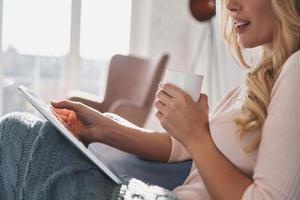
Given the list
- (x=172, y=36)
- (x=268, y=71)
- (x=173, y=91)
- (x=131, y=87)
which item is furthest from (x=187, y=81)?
(x=172, y=36)

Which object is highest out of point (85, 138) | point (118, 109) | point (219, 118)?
point (219, 118)

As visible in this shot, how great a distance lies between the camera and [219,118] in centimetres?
86

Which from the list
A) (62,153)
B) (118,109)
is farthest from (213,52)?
(62,153)

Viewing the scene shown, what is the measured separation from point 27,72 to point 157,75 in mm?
1118

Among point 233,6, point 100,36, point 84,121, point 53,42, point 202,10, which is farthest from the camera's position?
point 100,36

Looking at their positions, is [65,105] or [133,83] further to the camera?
[133,83]

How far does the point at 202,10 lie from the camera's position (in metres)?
2.51

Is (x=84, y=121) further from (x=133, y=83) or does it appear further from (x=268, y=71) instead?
(x=133, y=83)

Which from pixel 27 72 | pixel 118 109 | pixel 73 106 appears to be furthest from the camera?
pixel 27 72

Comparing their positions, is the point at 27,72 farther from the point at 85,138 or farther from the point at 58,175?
the point at 58,175

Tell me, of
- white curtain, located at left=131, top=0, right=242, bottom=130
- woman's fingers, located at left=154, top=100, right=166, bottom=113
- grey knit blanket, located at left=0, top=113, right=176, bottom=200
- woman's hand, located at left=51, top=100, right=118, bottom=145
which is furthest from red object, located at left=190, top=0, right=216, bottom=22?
grey knit blanket, located at left=0, top=113, right=176, bottom=200

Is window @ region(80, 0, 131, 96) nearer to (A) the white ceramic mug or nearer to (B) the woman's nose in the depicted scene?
(B) the woman's nose

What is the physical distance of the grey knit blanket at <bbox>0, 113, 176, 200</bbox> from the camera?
2.45ft

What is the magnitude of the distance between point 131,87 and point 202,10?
0.60 m
